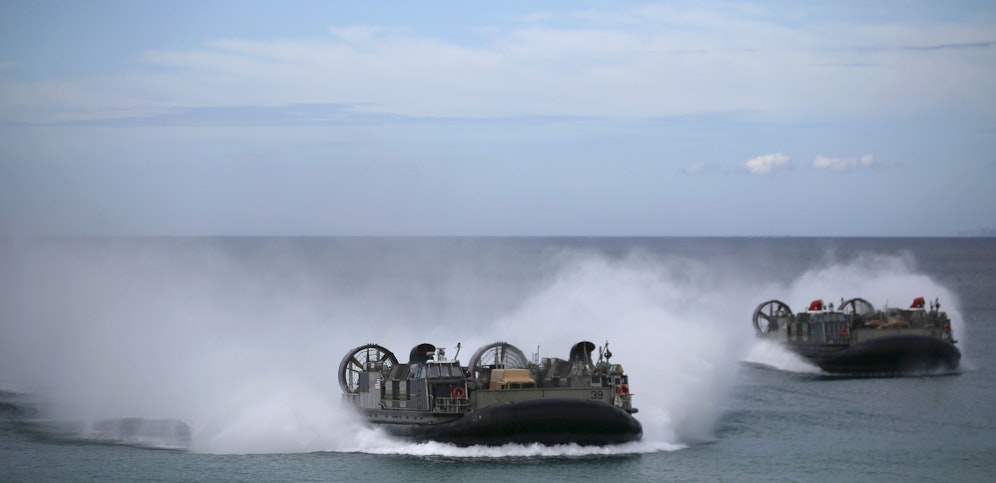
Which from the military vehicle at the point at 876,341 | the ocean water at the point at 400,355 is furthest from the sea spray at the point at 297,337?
the military vehicle at the point at 876,341

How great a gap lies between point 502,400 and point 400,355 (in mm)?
27393

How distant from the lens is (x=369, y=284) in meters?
156

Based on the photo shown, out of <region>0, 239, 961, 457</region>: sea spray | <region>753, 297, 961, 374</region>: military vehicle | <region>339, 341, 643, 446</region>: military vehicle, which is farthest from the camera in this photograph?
<region>753, 297, 961, 374</region>: military vehicle

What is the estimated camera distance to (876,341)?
7444cm

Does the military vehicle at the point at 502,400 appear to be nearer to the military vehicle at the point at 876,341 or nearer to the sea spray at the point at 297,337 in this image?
the sea spray at the point at 297,337

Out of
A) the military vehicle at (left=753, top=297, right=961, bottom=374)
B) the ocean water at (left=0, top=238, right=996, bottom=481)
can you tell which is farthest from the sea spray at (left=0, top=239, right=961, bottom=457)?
the military vehicle at (left=753, top=297, right=961, bottom=374)

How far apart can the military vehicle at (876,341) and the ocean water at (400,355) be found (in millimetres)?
1119

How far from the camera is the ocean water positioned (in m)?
45.3

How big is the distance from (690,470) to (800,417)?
1574cm

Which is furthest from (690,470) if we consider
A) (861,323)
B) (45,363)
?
(45,363)

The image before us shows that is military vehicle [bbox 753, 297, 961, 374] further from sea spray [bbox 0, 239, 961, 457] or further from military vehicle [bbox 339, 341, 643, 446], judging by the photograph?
military vehicle [bbox 339, 341, 643, 446]

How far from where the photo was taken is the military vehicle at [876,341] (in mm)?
74062

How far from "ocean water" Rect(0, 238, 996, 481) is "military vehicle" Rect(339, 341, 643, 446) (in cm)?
60

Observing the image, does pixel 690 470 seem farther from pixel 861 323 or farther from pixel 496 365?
pixel 861 323
